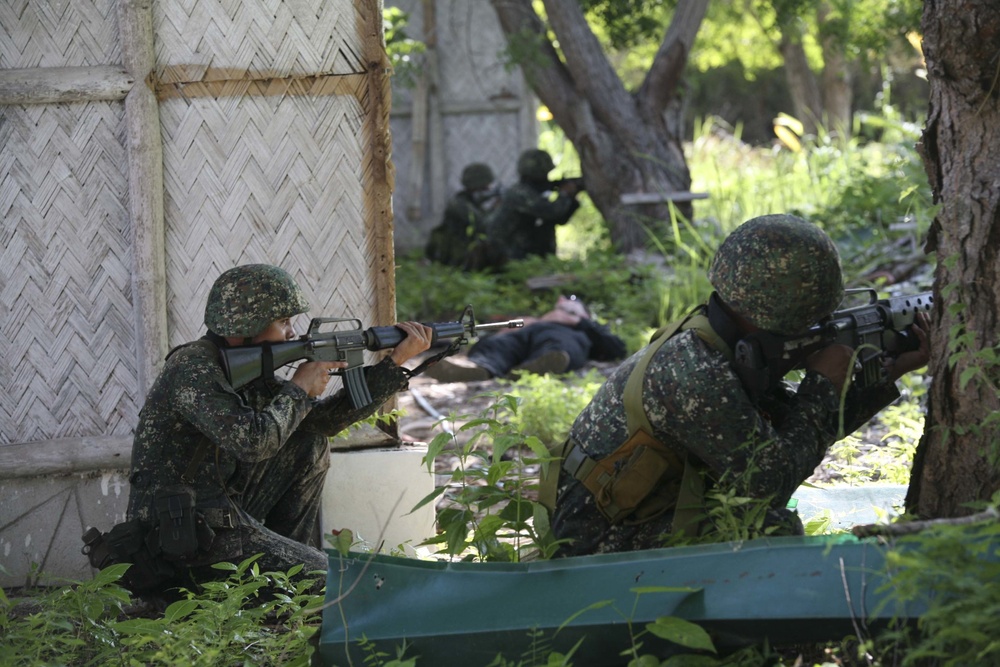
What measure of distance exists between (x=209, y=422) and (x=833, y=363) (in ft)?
6.92

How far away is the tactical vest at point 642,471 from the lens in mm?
3438

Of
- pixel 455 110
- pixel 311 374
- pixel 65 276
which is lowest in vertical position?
pixel 311 374

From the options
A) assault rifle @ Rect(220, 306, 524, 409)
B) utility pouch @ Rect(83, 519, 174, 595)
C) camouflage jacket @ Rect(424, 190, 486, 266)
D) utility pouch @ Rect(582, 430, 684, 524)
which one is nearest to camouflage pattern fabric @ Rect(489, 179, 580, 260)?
camouflage jacket @ Rect(424, 190, 486, 266)

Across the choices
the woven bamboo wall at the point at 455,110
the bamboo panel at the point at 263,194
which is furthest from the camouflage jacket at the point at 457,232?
the bamboo panel at the point at 263,194

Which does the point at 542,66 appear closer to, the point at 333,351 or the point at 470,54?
the point at 470,54

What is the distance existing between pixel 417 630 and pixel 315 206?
2.40m

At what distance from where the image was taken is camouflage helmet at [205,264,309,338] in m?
4.18

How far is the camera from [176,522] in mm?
4074

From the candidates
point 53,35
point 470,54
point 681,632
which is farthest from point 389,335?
point 470,54

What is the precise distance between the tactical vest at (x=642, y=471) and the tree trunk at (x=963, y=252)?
637 mm

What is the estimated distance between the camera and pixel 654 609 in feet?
8.95

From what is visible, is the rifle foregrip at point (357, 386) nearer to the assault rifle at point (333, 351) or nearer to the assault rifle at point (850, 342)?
the assault rifle at point (333, 351)

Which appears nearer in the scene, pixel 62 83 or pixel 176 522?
pixel 176 522

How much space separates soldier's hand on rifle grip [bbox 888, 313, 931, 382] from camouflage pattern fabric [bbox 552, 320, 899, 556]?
0.53 ft
